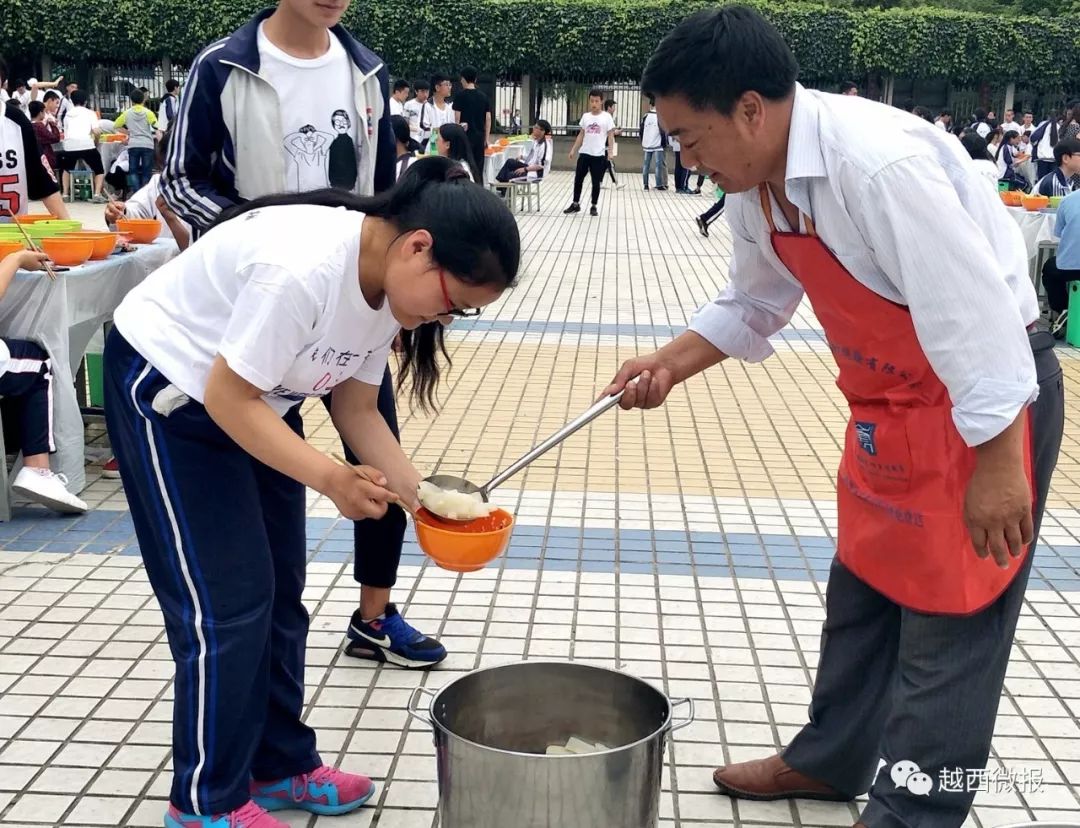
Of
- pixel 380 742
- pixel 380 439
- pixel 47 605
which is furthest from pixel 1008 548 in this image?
pixel 47 605

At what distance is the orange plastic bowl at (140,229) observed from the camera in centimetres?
504

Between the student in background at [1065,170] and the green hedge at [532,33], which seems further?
the green hedge at [532,33]

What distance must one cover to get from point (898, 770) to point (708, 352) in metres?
0.93

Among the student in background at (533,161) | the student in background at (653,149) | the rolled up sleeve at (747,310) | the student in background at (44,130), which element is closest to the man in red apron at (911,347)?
the rolled up sleeve at (747,310)

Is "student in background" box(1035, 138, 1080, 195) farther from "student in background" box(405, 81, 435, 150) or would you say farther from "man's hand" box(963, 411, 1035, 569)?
"man's hand" box(963, 411, 1035, 569)

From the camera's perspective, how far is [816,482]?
4648mm

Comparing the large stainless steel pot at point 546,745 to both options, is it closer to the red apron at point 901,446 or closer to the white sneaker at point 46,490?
the red apron at point 901,446

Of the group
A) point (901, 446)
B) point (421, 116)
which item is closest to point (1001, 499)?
point (901, 446)

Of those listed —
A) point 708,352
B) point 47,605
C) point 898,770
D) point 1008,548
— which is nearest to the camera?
point 1008,548

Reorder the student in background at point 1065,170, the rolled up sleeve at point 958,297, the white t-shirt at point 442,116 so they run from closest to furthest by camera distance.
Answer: the rolled up sleeve at point 958,297, the student in background at point 1065,170, the white t-shirt at point 442,116

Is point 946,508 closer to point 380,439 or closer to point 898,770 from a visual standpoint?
point 898,770

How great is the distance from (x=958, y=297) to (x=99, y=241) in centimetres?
369

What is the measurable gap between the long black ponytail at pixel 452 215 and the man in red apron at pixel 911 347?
353mm

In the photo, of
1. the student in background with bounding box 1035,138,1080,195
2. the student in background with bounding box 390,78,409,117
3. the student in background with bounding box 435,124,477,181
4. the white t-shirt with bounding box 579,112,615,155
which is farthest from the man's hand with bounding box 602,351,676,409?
the white t-shirt with bounding box 579,112,615,155
